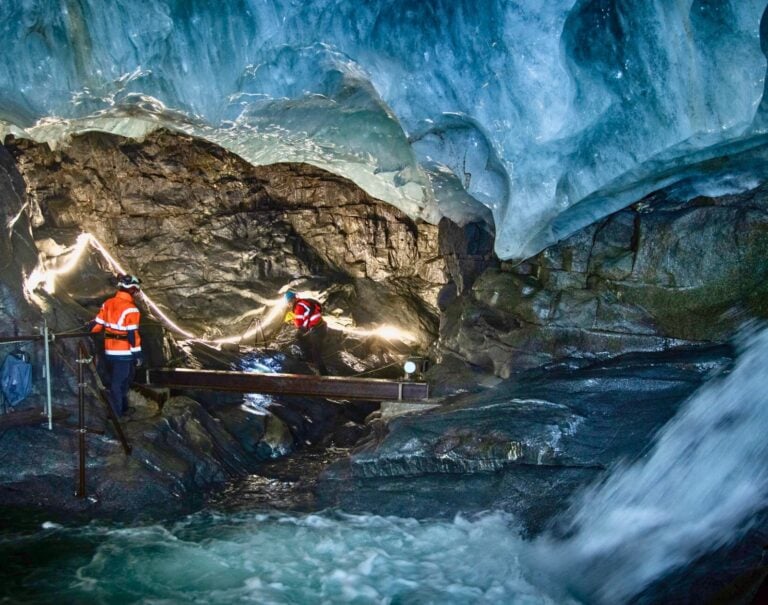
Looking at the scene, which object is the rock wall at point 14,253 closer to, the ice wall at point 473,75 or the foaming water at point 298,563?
the ice wall at point 473,75

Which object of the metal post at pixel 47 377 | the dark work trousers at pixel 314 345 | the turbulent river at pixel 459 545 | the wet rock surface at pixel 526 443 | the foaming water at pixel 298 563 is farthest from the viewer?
the dark work trousers at pixel 314 345

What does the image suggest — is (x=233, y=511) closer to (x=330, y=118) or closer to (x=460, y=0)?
(x=330, y=118)

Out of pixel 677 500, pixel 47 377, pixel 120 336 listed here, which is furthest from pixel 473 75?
pixel 47 377

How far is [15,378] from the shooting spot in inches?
285

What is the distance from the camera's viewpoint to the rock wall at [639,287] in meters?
7.53

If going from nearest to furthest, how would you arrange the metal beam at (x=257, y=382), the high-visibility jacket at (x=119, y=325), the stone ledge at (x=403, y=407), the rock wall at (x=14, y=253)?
the rock wall at (x=14, y=253)
the high-visibility jacket at (x=119, y=325)
the stone ledge at (x=403, y=407)
the metal beam at (x=257, y=382)

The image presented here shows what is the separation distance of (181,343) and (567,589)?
7657 mm

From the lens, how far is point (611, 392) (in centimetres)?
716

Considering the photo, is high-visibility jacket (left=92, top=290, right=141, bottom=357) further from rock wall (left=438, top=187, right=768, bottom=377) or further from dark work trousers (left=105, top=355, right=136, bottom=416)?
rock wall (left=438, top=187, right=768, bottom=377)

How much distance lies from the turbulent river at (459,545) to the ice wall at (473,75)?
8.53 feet

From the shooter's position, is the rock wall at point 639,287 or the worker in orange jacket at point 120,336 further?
the worker in orange jacket at point 120,336

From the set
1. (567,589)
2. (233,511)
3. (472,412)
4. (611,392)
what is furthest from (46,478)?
(611,392)

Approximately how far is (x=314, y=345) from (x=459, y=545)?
6.93m

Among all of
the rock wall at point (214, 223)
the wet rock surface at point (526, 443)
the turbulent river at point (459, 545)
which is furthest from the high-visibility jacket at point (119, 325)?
the rock wall at point (214, 223)
